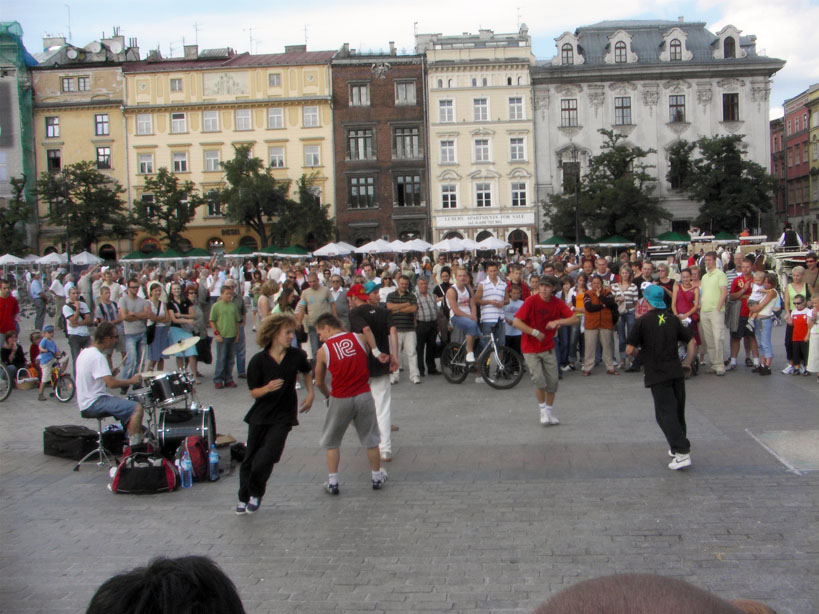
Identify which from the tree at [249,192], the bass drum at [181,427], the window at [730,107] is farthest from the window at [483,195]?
the bass drum at [181,427]

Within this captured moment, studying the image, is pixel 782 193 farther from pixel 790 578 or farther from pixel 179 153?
pixel 790 578

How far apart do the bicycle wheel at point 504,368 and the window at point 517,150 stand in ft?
150

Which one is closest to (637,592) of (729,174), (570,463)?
(570,463)

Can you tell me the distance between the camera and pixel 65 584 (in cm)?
555

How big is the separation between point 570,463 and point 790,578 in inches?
126

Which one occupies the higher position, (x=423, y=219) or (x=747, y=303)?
(x=423, y=219)

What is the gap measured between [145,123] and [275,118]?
917 centimetres

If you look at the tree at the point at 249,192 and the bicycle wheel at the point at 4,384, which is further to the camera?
the tree at the point at 249,192

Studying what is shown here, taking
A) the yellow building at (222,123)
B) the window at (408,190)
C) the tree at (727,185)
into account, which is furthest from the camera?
the yellow building at (222,123)

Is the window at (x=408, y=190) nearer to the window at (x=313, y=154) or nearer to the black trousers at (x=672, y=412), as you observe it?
the window at (x=313, y=154)

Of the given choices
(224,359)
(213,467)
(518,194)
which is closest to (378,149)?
(518,194)

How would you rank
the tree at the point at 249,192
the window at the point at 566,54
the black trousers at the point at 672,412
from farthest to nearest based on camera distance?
the window at the point at 566,54, the tree at the point at 249,192, the black trousers at the point at 672,412

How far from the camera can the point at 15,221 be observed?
180ft

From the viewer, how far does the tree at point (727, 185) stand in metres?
51.6
